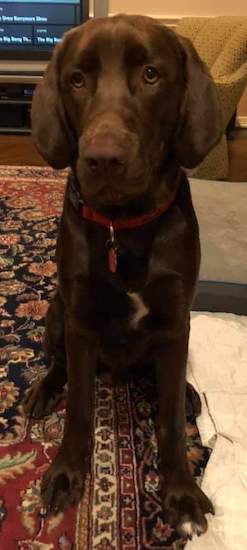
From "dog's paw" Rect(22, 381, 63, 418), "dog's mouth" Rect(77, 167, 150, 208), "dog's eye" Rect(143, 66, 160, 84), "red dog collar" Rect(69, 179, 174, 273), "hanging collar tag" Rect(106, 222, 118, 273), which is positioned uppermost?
"dog's eye" Rect(143, 66, 160, 84)

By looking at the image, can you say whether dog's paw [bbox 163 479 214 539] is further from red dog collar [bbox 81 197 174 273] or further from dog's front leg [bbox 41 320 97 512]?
red dog collar [bbox 81 197 174 273]

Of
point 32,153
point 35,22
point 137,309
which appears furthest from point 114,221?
point 35,22

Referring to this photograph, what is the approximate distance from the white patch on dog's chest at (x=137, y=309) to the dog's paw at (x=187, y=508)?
1.06 ft

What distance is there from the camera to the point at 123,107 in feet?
2.96

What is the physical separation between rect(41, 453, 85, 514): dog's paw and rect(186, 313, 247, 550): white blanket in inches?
9.1

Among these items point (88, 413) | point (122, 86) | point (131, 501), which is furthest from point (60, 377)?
point (122, 86)

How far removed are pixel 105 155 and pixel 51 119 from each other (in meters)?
0.23

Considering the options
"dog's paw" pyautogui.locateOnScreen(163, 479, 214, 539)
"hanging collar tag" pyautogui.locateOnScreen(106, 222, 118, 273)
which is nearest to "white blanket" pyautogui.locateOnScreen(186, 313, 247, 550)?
"dog's paw" pyautogui.locateOnScreen(163, 479, 214, 539)

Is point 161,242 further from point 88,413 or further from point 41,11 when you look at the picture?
point 41,11

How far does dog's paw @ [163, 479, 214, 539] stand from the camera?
1107 millimetres

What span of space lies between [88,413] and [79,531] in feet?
0.70

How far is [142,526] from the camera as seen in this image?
1.12 m

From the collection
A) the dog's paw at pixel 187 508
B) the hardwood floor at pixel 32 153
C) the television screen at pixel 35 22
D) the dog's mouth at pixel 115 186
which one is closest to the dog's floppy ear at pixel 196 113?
the dog's mouth at pixel 115 186

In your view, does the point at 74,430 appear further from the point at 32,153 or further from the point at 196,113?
the point at 32,153
